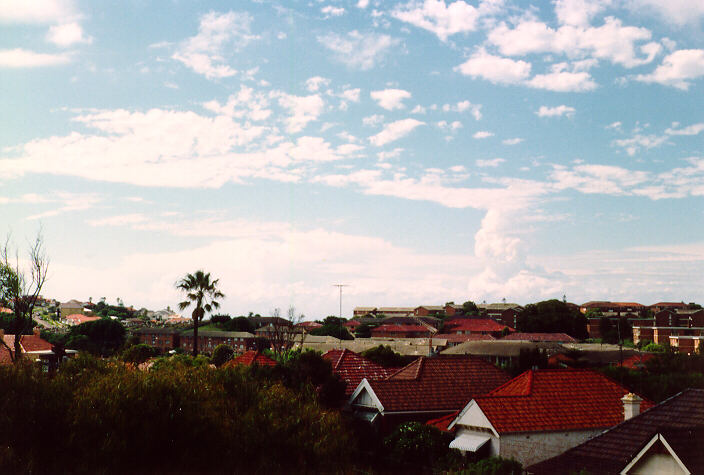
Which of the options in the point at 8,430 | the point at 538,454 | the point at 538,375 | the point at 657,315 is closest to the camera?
the point at 8,430

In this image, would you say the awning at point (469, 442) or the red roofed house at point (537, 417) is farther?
the red roofed house at point (537, 417)

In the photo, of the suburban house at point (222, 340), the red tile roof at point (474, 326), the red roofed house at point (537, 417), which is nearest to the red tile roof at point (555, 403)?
the red roofed house at point (537, 417)

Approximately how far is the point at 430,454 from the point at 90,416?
1604 cm

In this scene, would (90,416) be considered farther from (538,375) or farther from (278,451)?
(538,375)

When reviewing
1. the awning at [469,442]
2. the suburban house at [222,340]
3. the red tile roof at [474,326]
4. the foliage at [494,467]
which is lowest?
the suburban house at [222,340]

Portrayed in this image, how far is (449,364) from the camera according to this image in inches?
1574

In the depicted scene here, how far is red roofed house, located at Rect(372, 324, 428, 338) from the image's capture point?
16112 cm

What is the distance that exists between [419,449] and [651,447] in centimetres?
1446

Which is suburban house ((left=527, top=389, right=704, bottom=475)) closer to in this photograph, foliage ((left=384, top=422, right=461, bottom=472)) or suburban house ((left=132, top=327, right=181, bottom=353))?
foliage ((left=384, top=422, right=461, bottom=472))

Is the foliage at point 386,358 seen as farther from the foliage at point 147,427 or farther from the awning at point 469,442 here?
the foliage at point 147,427

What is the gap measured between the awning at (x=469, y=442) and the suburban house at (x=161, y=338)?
433 ft

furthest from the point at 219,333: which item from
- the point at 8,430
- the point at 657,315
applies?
the point at 8,430

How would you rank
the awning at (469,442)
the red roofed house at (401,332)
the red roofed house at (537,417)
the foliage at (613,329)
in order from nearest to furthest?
the awning at (469,442) → the red roofed house at (537,417) → the foliage at (613,329) → the red roofed house at (401,332)

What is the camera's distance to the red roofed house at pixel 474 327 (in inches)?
6142
